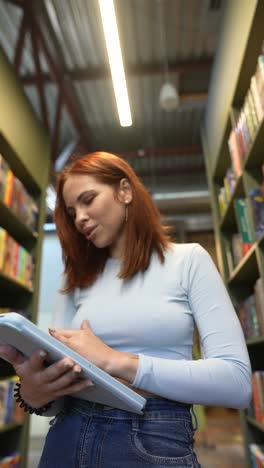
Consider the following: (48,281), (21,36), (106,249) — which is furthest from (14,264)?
(48,281)

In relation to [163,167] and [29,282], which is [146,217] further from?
[163,167]

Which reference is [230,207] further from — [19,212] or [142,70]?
[142,70]

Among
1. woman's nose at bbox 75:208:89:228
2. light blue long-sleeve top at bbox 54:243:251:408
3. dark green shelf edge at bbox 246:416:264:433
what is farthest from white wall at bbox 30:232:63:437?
light blue long-sleeve top at bbox 54:243:251:408

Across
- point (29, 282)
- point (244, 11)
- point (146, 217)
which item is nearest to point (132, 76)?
point (244, 11)

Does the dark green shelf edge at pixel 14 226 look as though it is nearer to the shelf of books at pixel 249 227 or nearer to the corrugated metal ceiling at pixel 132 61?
the shelf of books at pixel 249 227

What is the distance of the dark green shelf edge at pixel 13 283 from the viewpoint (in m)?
2.10

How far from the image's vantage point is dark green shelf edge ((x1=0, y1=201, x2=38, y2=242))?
86.1 inches

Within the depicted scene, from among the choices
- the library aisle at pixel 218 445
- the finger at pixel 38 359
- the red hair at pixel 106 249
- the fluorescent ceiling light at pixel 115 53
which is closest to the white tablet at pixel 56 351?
the finger at pixel 38 359

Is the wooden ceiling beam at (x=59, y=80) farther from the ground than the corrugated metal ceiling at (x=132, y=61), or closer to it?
closer to it

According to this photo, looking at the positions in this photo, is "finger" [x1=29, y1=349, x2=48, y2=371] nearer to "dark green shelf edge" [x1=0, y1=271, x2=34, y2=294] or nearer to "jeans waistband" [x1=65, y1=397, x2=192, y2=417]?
"jeans waistband" [x1=65, y1=397, x2=192, y2=417]

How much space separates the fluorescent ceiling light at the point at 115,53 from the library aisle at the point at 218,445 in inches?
114

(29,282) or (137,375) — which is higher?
(29,282)

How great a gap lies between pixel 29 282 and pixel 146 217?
5.55ft

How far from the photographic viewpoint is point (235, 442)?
12.7 ft
